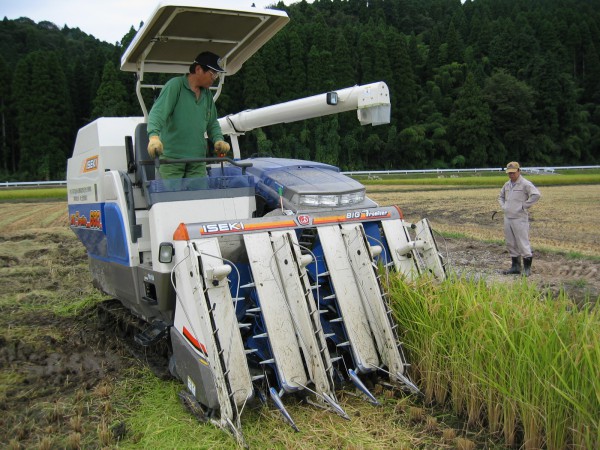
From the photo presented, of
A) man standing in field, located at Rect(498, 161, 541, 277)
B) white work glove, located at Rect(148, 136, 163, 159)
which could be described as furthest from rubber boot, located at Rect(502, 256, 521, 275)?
white work glove, located at Rect(148, 136, 163, 159)

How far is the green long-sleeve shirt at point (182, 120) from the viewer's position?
459 cm

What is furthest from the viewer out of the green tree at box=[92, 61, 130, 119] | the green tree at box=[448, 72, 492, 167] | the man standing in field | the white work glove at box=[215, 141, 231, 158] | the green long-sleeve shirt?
the green tree at box=[448, 72, 492, 167]

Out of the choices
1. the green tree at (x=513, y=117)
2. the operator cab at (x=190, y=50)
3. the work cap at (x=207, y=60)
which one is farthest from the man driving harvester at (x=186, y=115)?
the green tree at (x=513, y=117)

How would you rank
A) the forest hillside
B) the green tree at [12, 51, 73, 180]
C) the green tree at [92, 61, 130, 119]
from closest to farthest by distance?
the green tree at [12, 51, 73, 180] < the green tree at [92, 61, 130, 119] < the forest hillside

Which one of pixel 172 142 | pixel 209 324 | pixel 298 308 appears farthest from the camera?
pixel 172 142

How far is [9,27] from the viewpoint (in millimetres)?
78625

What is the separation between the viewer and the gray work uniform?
311 inches

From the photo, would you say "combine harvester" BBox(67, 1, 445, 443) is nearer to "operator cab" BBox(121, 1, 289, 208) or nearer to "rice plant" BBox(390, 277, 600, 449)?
"operator cab" BBox(121, 1, 289, 208)

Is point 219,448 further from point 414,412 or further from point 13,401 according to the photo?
point 13,401

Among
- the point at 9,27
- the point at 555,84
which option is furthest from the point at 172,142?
the point at 9,27

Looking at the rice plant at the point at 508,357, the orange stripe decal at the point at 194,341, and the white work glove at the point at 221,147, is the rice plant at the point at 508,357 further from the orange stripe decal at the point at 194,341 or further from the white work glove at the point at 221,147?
the white work glove at the point at 221,147

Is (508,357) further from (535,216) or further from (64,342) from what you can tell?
(535,216)

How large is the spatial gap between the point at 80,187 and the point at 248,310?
2867mm

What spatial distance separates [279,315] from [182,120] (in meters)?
1.98
